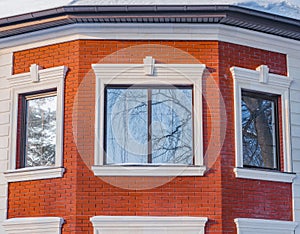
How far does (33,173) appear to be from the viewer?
375 inches

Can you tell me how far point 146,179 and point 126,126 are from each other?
903mm

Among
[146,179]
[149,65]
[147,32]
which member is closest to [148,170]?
[146,179]

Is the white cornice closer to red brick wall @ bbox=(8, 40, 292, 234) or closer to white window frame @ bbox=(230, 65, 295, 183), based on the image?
red brick wall @ bbox=(8, 40, 292, 234)

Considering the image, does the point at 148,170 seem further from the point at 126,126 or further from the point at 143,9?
the point at 143,9

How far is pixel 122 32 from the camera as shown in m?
9.72

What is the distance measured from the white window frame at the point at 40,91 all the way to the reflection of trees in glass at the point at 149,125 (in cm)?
72

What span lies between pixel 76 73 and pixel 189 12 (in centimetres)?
194

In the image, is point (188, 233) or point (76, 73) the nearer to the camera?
→ point (188, 233)

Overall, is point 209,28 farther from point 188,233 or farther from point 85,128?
point 188,233

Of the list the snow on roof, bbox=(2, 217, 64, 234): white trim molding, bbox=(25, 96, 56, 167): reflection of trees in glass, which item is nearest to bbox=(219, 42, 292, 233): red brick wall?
the snow on roof

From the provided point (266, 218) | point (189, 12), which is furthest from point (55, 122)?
point (266, 218)

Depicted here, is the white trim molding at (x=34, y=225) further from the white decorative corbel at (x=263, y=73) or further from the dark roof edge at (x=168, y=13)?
the white decorative corbel at (x=263, y=73)

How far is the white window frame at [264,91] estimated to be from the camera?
9531 mm

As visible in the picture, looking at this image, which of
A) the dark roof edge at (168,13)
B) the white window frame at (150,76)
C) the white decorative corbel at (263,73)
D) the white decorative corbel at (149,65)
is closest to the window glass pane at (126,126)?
the white window frame at (150,76)
